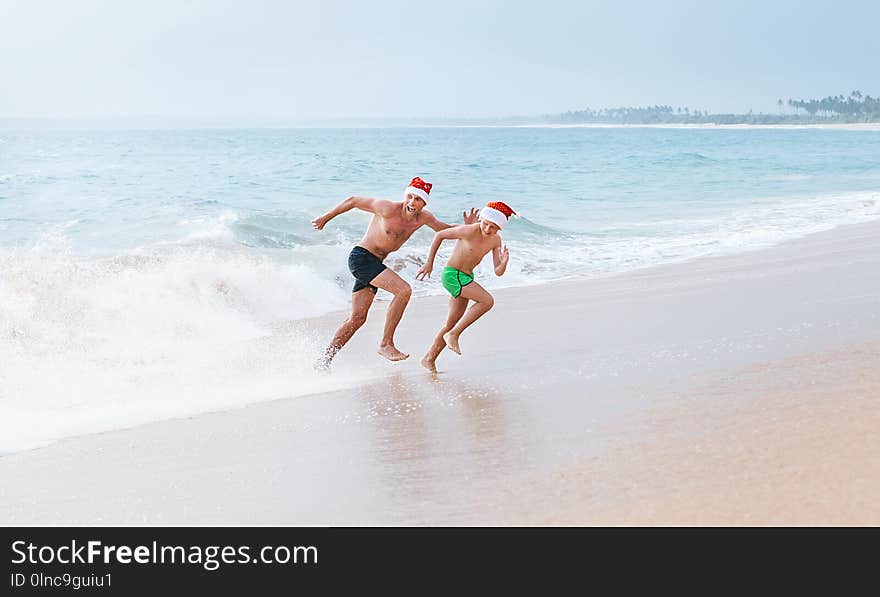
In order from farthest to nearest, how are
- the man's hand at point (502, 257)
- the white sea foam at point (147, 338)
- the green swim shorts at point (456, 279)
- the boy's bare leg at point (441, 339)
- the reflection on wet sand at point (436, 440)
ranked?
the green swim shorts at point (456, 279)
the boy's bare leg at point (441, 339)
the man's hand at point (502, 257)
the white sea foam at point (147, 338)
the reflection on wet sand at point (436, 440)

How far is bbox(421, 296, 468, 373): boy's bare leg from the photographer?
7305 millimetres

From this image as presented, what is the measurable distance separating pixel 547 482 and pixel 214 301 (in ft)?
22.0

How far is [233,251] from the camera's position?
1403 centimetres

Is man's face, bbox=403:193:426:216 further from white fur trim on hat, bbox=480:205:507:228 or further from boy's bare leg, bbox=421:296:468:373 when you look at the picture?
boy's bare leg, bbox=421:296:468:373

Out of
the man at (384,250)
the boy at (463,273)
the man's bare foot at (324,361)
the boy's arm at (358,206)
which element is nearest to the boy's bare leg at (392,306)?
the man at (384,250)

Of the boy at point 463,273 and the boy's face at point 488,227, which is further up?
the boy's face at point 488,227

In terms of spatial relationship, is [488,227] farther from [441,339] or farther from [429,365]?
[429,365]

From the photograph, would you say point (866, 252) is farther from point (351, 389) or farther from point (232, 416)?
point (232, 416)

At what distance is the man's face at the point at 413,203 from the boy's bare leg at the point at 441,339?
2.39ft

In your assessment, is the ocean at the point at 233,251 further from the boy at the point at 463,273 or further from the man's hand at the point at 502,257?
the man's hand at the point at 502,257

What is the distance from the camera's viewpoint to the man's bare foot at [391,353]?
738 cm

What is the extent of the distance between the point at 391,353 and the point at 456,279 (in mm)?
734

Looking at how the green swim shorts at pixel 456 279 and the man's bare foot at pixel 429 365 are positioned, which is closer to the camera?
the man's bare foot at pixel 429 365
